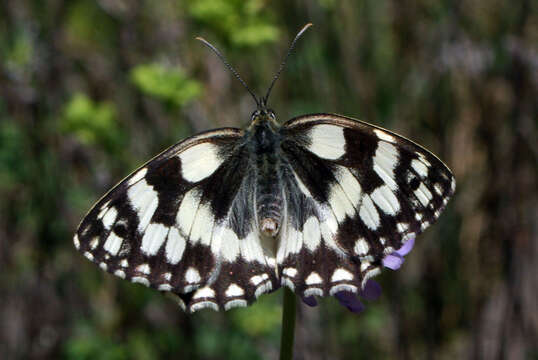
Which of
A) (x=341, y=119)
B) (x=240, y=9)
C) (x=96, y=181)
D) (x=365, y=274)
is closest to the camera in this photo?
(x=365, y=274)

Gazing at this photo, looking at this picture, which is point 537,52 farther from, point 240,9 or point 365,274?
point 365,274

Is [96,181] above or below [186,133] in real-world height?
below

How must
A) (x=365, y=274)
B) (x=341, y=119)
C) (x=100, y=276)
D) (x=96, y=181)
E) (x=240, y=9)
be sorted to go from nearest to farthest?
(x=365, y=274) → (x=341, y=119) → (x=240, y=9) → (x=96, y=181) → (x=100, y=276)

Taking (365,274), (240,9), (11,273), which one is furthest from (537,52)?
(11,273)

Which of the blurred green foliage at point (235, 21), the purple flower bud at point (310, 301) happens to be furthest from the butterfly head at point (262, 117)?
the blurred green foliage at point (235, 21)

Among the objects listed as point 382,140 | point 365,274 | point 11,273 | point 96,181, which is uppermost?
point 96,181
